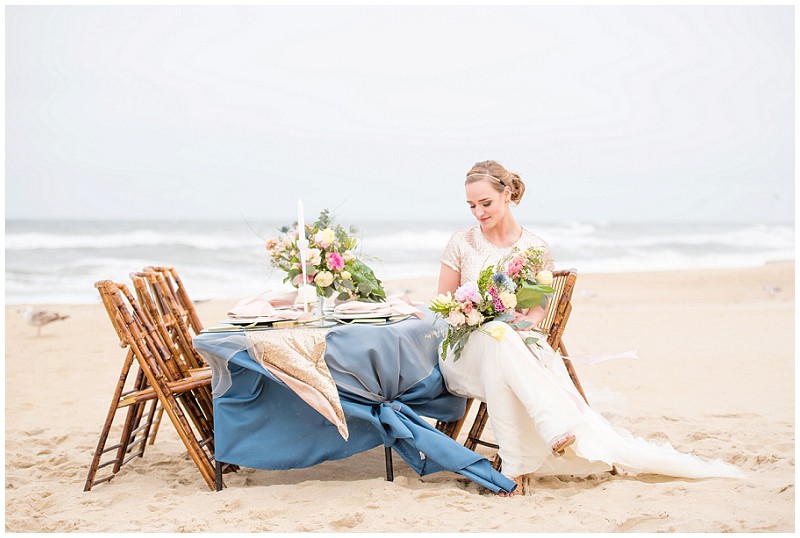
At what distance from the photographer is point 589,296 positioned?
13.1 m

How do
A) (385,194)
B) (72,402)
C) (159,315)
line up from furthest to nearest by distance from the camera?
(385,194) < (72,402) < (159,315)

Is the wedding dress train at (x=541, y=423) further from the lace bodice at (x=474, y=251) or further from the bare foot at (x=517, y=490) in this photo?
the lace bodice at (x=474, y=251)

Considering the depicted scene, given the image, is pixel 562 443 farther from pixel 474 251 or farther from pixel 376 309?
pixel 474 251

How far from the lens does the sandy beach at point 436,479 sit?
313 cm

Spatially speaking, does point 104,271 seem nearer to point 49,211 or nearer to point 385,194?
point 49,211

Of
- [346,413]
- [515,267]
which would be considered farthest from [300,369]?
[515,267]

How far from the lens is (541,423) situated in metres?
3.42

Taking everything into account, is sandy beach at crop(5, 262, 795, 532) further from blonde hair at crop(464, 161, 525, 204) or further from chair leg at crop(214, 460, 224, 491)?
blonde hair at crop(464, 161, 525, 204)

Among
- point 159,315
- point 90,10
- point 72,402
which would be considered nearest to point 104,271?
point 90,10

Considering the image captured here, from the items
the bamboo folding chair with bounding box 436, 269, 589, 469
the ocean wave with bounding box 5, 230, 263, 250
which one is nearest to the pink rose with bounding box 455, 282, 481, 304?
the bamboo folding chair with bounding box 436, 269, 589, 469

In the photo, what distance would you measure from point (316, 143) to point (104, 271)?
10034mm

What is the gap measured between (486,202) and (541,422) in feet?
4.28

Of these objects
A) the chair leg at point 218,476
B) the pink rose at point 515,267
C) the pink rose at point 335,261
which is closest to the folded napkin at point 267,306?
the pink rose at point 335,261

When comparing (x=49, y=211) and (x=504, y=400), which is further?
(x=49, y=211)
